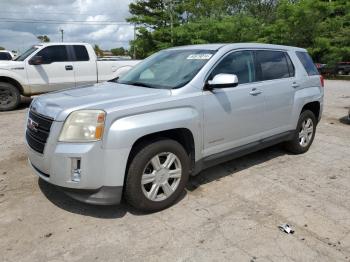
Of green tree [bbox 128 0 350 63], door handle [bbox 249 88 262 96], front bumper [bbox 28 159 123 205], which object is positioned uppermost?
green tree [bbox 128 0 350 63]

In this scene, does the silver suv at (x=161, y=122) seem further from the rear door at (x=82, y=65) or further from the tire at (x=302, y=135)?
the rear door at (x=82, y=65)

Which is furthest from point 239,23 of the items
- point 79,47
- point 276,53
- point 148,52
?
point 276,53

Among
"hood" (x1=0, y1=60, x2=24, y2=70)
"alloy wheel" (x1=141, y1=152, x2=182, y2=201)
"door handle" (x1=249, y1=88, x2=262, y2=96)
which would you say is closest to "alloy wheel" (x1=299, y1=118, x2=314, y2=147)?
"door handle" (x1=249, y1=88, x2=262, y2=96)

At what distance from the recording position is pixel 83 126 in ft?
10.9

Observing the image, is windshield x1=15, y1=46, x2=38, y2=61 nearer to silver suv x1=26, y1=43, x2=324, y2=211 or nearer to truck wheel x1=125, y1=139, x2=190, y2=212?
silver suv x1=26, y1=43, x2=324, y2=211

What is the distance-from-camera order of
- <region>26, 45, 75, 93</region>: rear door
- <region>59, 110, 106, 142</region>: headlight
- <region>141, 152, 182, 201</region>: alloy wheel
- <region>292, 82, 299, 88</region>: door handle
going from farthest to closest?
<region>26, 45, 75, 93</region>: rear door < <region>292, 82, 299, 88</region>: door handle < <region>141, 152, 182, 201</region>: alloy wheel < <region>59, 110, 106, 142</region>: headlight

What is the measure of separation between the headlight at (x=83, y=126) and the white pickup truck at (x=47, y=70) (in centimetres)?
756

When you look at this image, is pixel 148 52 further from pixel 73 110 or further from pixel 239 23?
pixel 73 110

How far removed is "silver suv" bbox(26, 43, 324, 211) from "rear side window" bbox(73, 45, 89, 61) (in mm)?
6297

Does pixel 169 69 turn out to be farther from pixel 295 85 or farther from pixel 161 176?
pixel 295 85

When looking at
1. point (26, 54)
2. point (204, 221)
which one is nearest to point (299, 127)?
point (204, 221)

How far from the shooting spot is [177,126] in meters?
3.72

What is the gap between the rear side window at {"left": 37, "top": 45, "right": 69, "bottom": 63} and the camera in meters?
10.3

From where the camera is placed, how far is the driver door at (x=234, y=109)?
13.5ft
